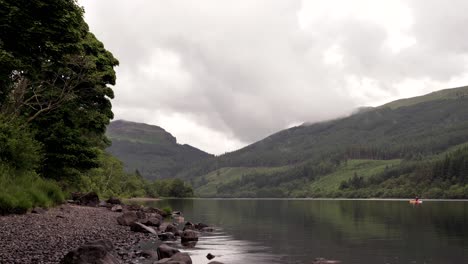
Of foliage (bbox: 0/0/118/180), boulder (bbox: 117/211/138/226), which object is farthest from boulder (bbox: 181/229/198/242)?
foliage (bbox: 0/0/118/180)

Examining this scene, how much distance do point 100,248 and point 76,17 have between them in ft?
45.7

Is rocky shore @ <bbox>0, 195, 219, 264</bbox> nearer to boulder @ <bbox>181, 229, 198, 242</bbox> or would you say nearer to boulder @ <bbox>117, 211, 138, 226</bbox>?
boulder @ <bbox>181, 229, 198, 242</bbox>

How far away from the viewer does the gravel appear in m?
23.6

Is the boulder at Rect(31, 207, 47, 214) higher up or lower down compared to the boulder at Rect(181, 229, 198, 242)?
higher up

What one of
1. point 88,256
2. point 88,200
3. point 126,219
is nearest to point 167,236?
point 126,219

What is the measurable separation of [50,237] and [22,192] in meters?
11.4

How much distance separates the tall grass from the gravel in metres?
1.02

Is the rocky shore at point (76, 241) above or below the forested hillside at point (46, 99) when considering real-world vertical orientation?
below

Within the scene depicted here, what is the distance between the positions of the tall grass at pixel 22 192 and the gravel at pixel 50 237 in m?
1.02

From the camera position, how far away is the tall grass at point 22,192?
35250 mm

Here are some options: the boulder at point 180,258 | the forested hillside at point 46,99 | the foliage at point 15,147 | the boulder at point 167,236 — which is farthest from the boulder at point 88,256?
the boulder at point 167,236

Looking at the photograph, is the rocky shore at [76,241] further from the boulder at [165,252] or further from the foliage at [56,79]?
the foliage at [56,79]

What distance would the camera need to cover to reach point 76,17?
2722 cm

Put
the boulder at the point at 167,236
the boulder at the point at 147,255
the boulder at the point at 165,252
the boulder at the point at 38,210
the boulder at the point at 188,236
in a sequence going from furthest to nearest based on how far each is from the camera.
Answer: the boulder at the point at 167,236
the boulder at the point at 188,236
the boulder at the point at 38,210
the boulder at the point at 147,255
the boulder at the point at 165,252
